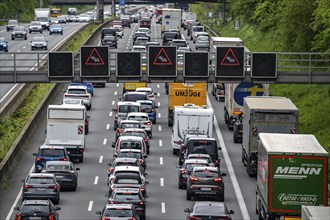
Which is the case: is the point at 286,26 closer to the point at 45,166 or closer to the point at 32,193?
the point at 45,166

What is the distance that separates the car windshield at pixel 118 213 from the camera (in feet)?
130

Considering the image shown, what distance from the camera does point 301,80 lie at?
183 feet

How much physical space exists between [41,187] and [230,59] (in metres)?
14.8

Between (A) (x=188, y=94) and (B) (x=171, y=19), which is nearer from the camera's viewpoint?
(A) (x=188, y=94)

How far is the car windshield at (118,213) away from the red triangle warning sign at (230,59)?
18.7 metres

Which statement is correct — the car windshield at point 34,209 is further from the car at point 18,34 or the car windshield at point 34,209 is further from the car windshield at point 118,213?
the car at point 18,34

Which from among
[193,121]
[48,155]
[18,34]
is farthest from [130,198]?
[18,34]

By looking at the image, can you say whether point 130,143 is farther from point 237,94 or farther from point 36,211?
point 36,211

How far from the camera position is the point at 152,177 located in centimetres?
5519

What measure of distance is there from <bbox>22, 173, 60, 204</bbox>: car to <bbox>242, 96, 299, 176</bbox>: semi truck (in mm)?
10717

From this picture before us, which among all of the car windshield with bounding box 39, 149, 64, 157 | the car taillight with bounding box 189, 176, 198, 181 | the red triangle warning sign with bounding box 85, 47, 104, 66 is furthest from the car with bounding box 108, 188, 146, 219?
the red triangle warning sign with bounding box 85, 47, 104, 66

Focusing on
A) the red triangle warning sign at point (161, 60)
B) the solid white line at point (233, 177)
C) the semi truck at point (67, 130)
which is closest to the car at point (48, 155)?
the semi truck at point (67, 130)

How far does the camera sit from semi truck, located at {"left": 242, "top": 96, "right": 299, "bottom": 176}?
2053 inches

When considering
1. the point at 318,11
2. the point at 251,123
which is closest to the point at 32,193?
the point at 251,123
